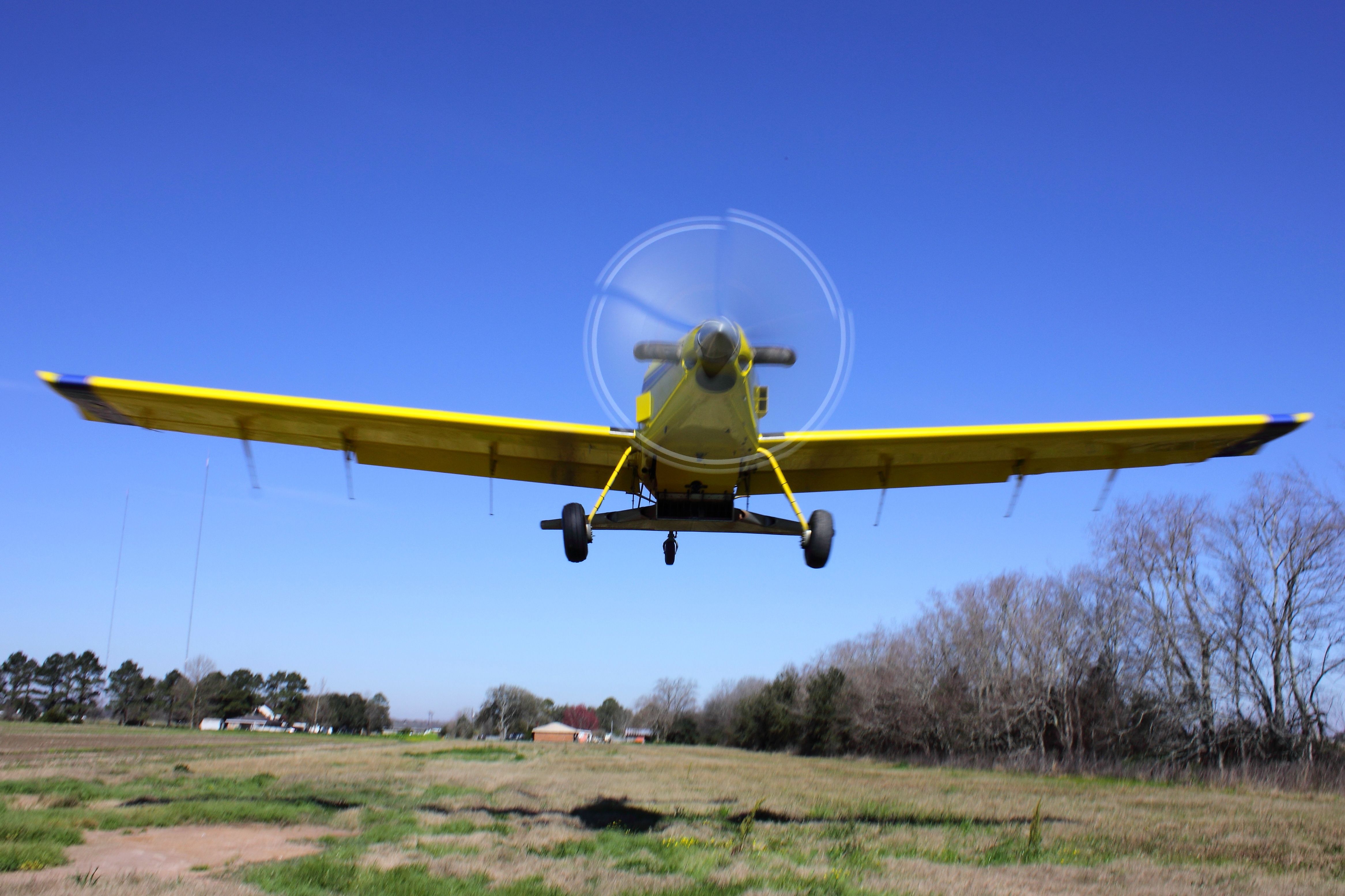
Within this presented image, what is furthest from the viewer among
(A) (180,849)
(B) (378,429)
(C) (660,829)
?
(C) (660,829)

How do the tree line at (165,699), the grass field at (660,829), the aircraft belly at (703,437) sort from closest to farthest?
1. the aircraft belly at (703,437)
2. the grass field at (660,829)
3. the tree line at (165,699)

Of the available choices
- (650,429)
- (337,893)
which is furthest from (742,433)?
(337,893)

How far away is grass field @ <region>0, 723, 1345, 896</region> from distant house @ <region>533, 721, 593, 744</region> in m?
85.1

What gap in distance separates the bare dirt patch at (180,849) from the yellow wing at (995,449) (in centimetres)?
1105

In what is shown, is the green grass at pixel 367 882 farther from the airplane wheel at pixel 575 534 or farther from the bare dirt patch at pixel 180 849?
the airplane wheel at pixel 575 534

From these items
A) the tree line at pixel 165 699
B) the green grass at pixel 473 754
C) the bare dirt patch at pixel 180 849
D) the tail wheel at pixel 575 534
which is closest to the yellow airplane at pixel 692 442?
the tail wheel at pixel 575 534

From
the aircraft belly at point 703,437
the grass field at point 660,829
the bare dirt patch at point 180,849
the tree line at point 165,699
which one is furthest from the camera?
the tree line at point 165,699

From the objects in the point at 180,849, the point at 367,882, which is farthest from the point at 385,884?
the point at 180,849

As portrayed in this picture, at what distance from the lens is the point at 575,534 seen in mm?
11797

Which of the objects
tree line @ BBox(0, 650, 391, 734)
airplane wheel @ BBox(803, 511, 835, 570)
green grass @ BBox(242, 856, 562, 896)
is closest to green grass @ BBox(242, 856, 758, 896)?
green grass @ BBox(242, 856, 562, 896)

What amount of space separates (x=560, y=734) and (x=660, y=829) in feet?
388

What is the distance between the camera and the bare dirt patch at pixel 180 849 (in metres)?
12.7

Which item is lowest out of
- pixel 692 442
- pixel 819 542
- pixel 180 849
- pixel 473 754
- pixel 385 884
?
pixel 473 754

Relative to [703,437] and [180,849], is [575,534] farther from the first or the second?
[180,849]
